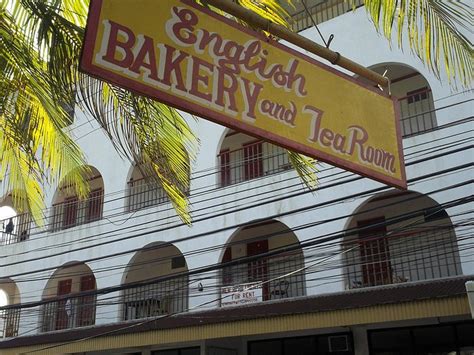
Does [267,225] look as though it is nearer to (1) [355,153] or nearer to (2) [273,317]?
(2) [273,317]

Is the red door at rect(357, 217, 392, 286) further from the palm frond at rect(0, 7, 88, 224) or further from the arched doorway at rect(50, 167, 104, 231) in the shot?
the arched doorway at rect(50, 167, 104, 231)

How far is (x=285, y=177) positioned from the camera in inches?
575

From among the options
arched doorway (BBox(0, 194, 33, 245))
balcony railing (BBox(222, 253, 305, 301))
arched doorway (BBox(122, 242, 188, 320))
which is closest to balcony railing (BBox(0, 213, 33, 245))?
arched doorway (BBox(0, 194, 33, 245))

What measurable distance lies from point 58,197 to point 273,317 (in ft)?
34.9

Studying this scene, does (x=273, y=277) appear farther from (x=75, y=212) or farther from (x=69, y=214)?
(x=69, y=214)

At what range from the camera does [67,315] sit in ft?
61.5

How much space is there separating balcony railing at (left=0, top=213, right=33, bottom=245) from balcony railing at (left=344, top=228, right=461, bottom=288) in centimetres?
1149

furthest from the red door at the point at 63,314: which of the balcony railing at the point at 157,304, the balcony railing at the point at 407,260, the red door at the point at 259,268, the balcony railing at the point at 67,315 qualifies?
the balcony railing at the point at 407,260

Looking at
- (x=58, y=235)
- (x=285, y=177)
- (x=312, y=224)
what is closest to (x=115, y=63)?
(x=312, y=224)

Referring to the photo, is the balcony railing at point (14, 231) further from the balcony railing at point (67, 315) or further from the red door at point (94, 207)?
the balcony railing at point (67, 315)

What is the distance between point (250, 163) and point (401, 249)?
4.91m

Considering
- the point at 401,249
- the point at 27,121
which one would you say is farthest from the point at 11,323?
the point at 27,121

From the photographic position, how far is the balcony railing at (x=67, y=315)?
18.3m

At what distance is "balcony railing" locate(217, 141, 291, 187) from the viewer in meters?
16.1
